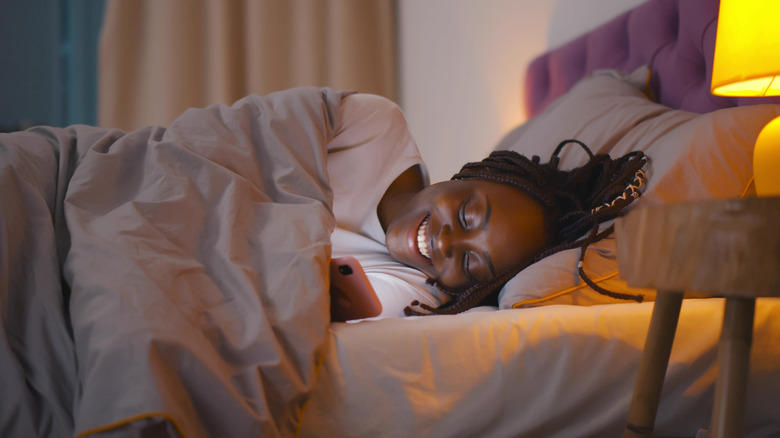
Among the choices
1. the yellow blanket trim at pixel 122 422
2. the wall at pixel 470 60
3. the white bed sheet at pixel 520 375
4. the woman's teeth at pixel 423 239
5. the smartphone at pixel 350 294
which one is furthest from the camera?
the wall at pixel 470 60

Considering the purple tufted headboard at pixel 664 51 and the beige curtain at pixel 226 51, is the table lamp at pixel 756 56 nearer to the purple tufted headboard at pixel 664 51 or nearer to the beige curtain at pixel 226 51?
the purple tufted headboard at pixel 664 51

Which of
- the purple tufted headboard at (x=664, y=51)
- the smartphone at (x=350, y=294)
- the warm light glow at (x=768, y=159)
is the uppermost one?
the purple tufted headboard at (x=664, y=51)

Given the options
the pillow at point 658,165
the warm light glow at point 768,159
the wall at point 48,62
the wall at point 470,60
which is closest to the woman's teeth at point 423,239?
the pillow at point 658,165

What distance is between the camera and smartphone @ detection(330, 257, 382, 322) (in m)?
0.92

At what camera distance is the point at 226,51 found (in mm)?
2832

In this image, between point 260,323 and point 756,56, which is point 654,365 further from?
point 756,56

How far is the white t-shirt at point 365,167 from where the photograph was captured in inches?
55.2

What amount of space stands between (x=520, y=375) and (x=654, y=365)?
199 millimetres

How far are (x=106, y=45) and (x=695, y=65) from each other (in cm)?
238

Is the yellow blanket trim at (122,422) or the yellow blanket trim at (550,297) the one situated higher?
the yellow blanket trim at (122,422)

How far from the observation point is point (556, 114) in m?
1.62

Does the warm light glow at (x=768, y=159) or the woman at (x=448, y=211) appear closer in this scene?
the warm light glow at (x=768, y=159)

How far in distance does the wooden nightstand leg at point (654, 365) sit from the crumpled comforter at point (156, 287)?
1.20 ft

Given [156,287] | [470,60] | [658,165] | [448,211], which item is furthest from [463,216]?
[470,60]
